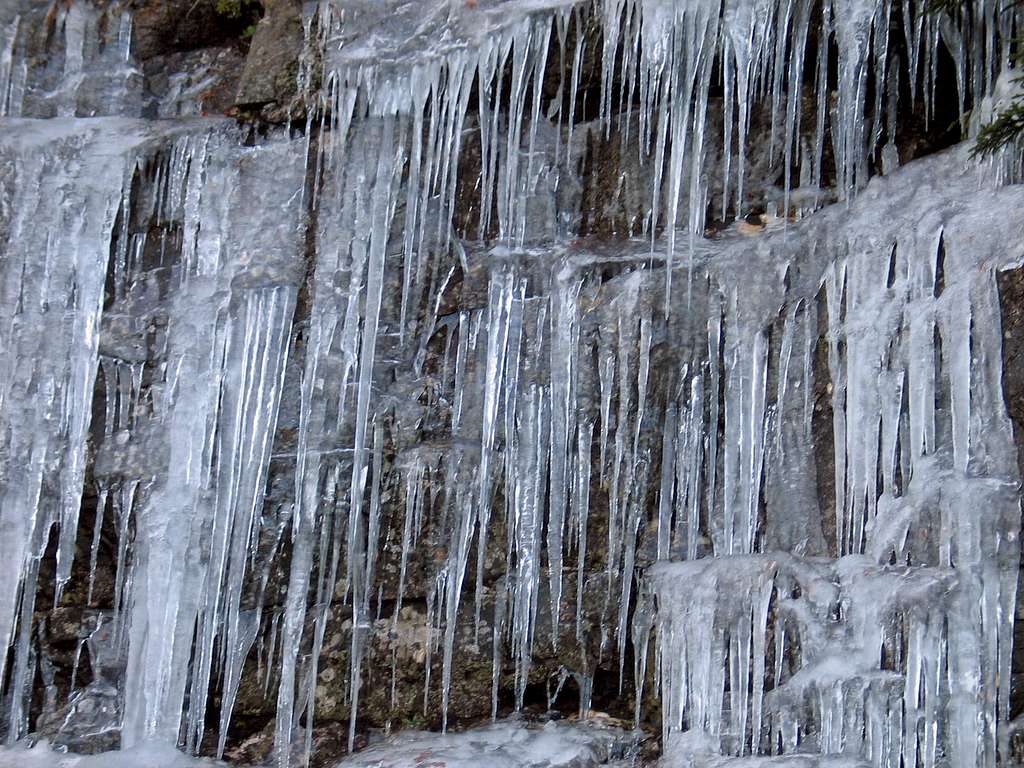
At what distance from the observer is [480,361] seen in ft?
22.2

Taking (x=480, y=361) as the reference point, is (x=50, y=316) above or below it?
above

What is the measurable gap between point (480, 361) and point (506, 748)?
6.29 feet

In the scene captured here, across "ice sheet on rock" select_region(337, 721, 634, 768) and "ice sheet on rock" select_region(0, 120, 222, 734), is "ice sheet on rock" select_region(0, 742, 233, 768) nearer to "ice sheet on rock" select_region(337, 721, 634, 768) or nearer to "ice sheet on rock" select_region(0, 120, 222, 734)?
"ice sheet on rock" select_region(0, 120, 222, 734)

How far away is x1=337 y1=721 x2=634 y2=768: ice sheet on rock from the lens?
19.3 feet

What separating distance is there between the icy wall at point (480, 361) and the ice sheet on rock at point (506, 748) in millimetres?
165

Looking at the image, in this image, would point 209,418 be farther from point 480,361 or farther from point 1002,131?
point 1002,131

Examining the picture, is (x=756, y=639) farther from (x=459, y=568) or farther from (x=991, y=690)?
(x=459, y=568)

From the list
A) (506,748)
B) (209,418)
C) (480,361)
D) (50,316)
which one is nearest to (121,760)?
(209,418)

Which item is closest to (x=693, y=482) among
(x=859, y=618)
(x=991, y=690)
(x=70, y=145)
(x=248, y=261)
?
(x=859, y=618)

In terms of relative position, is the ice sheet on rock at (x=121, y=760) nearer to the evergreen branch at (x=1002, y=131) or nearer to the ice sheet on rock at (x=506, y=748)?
the ice sheet on rock at (x=506, y=748)

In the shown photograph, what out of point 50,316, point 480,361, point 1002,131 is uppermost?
point 1002,131

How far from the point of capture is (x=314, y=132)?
7316 mm

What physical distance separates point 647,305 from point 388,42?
2.10 meters

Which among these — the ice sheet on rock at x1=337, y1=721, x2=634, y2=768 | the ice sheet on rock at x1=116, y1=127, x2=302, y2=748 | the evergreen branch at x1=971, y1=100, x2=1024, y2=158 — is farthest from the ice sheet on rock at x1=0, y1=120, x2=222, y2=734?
the evergreen branch at x1=971, y1=100, x2=1024, y2=158
